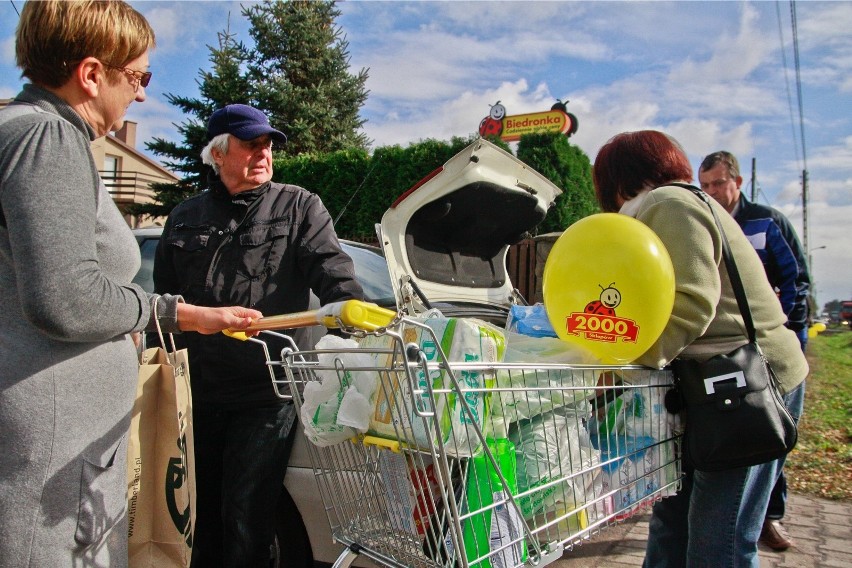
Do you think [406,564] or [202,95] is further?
[202,95]

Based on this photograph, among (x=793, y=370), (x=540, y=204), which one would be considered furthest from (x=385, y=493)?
(x=540, y=204)

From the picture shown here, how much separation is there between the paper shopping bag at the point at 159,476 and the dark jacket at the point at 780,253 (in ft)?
12.3

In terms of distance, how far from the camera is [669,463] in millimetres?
2145

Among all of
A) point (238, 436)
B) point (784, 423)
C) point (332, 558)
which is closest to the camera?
point (784, 423)

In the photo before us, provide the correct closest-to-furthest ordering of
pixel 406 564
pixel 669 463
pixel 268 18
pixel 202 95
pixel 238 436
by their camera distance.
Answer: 1. pixel 406 564
2. pixel 669 463
3. pixel 238 436
4. pixel 202 95
5. pixel 268 18

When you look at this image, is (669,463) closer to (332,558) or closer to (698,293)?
(698,293)

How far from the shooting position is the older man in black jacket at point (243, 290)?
2.48 metres

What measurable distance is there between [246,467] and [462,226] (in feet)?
5.34

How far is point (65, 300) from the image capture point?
1411 millimetres

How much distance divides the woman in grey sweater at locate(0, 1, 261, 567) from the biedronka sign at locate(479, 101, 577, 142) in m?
13.0

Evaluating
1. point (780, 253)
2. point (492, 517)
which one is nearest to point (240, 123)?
point (492, 517)

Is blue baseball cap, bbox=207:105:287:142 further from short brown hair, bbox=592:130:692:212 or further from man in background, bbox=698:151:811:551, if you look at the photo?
man in background, bbox=698:151:811:551

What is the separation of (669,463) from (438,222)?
1.65 m

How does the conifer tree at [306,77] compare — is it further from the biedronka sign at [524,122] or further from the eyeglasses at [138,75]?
the eyeglasses at [138,75]
